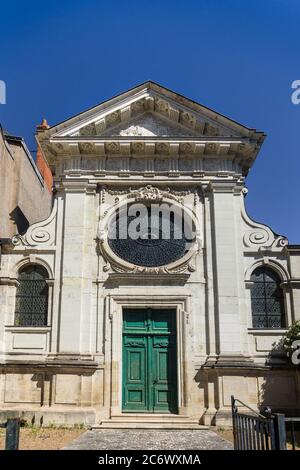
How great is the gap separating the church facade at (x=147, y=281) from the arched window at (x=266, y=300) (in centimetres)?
3

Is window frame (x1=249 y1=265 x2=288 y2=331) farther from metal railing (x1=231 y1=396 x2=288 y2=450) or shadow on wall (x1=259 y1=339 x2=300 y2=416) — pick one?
metal railing (x1=231 y1=396 x2=288 y2=450)

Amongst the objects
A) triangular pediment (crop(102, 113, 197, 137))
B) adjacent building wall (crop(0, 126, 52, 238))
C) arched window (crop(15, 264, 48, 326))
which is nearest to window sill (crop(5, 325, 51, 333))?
arched window (crop(15, 264, 48, 326))

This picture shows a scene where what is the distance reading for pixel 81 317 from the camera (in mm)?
12953

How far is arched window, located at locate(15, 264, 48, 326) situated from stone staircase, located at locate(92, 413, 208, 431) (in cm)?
304

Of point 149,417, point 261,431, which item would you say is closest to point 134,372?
point 149,417

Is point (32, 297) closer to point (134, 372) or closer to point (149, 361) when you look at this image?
point (134, 372)

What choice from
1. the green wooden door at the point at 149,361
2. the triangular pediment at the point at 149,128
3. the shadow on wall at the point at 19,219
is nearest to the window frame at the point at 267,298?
the green wooden door at the point at 149,361

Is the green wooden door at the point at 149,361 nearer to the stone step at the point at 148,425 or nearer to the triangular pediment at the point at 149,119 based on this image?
the stone step at the point at 148,425

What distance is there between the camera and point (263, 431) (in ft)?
21.0

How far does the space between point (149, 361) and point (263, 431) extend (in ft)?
21.6

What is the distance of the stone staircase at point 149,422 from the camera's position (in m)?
11.6

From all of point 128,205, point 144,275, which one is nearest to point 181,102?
point 128,205

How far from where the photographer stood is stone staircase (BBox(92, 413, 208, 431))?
1161 cm
